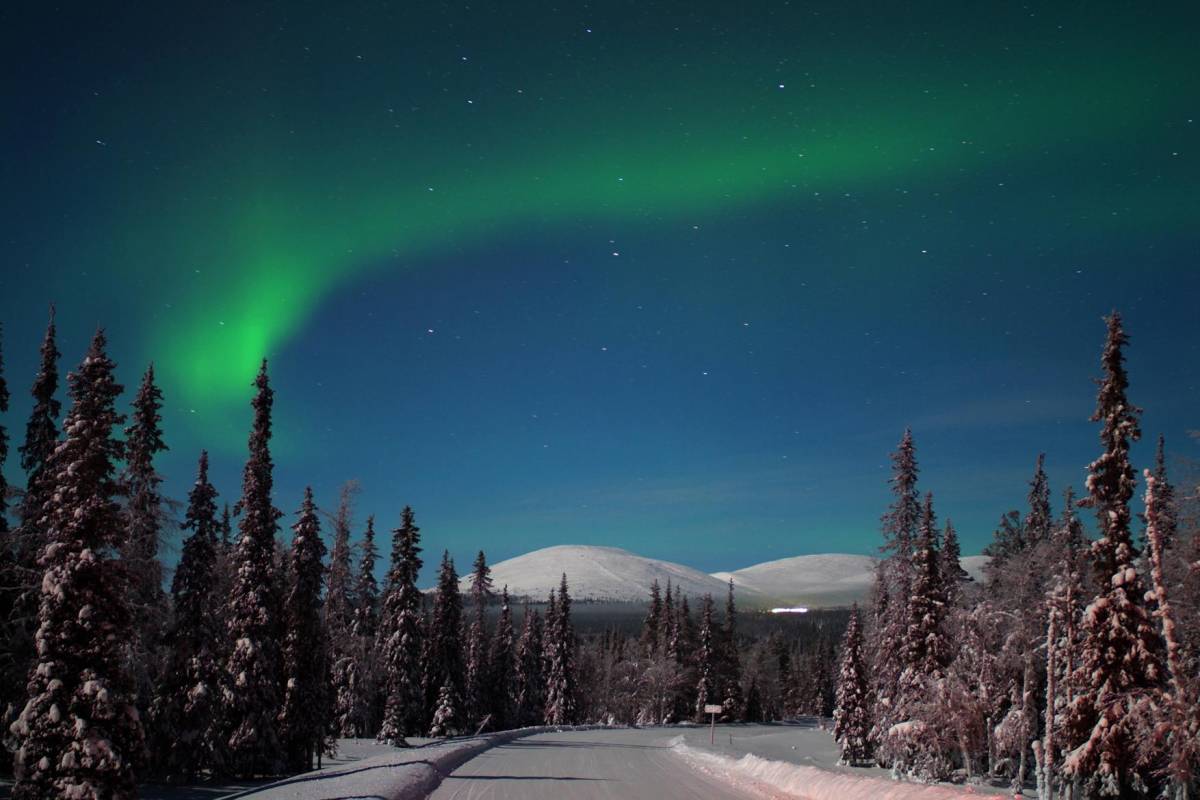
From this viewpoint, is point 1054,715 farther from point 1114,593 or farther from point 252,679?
point 252,679

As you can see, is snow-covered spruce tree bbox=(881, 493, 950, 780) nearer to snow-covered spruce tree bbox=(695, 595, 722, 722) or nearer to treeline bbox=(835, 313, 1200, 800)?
treeline bbox=(835, 313, 1200, 800)

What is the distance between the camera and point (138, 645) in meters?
34.1

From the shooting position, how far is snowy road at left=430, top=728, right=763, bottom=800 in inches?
920

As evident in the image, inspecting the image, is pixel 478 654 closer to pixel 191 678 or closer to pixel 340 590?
pixel 340 590

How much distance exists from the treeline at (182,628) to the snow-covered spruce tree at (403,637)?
0.15 m

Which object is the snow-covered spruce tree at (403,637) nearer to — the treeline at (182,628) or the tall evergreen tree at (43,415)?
the treeline at (182,628)

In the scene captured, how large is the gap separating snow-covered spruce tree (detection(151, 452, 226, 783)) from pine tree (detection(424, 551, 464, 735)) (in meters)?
31.4

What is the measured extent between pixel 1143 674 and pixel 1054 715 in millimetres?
9424

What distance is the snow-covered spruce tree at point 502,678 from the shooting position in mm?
87850

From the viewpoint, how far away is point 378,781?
74.5 ft

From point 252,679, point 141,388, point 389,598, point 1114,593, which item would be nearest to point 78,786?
point 252,679

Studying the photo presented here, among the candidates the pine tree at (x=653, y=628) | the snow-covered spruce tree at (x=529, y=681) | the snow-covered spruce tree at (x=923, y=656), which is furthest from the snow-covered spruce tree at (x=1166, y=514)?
the pine tree at (x=653, y=628)

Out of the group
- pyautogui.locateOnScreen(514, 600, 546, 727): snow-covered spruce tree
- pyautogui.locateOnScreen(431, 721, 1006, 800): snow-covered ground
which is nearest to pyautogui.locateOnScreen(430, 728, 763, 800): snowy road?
pyautogui.locateOnScreen(431, 721, 1006, 800): snow-covered ground

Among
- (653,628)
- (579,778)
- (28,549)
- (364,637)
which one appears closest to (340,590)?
(364,637)
